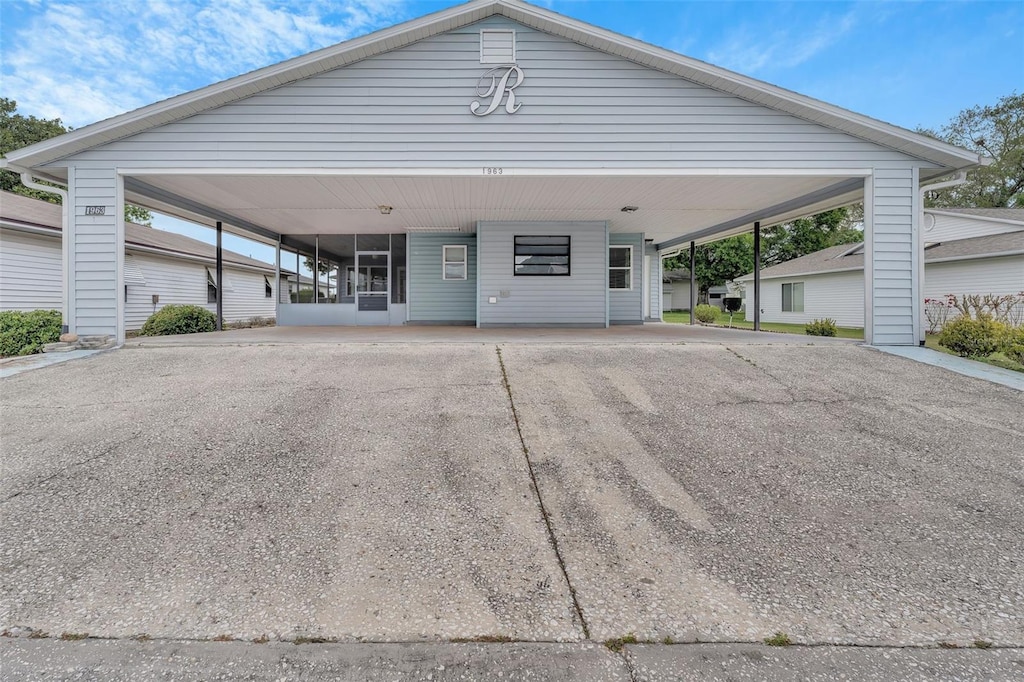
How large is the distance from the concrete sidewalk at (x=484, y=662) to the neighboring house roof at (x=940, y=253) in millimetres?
16698

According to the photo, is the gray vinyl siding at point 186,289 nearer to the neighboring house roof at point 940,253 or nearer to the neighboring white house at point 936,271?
the neighboring white house at point 936,271

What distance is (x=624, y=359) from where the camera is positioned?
236 inches

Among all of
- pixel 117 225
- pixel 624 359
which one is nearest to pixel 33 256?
pixel 117 225

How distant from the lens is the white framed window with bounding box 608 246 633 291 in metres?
12.1

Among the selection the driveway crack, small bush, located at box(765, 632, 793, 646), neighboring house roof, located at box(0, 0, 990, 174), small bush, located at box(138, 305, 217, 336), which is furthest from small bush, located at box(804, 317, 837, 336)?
small bush, located at box(138, 305, 217, 336)

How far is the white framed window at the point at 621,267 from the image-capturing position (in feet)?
39.7

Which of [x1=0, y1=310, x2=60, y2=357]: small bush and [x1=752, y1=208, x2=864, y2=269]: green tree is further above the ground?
[x1=752, y1=208, x2=864, y2=269]: green tree

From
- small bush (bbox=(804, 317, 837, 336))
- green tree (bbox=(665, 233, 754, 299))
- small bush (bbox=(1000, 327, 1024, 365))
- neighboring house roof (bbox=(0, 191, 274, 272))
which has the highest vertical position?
green tree (bbox=(665, 233, 754, 299))

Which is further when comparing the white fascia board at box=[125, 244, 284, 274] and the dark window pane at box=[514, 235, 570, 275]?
the white fascia board at box=[125, 244, 284, 274]

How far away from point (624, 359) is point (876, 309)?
14.7ft

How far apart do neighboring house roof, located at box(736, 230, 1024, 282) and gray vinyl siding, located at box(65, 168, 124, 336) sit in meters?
21.1

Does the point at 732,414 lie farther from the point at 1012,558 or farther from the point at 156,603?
the point at 156,603

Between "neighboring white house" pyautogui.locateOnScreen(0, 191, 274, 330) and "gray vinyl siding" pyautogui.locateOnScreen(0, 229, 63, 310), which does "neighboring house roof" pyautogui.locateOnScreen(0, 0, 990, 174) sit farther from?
"gray vinyl siding" pyautogui.locateOnScreen(0, 229, 63, 310)

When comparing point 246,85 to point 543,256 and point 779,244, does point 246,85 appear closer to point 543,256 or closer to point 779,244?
point 543,256
